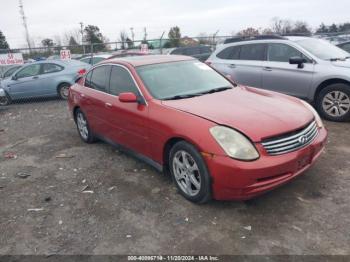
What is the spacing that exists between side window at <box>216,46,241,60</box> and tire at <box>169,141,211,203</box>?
5165 millimetres

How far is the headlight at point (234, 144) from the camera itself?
10.9 ft

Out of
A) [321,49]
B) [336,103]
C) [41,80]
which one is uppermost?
[321,49]

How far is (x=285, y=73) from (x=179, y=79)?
350cm

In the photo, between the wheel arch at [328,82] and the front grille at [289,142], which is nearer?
the front grille at [289,142]

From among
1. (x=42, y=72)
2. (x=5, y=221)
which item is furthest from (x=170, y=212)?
(x=42, y=72)

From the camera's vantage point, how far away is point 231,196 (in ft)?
11.4

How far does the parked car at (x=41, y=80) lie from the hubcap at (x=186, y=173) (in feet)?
28.1

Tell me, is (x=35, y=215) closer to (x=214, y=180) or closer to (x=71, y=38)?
(x=214, y=180)

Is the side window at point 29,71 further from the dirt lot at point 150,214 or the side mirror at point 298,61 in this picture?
the side mirror at point 298,61

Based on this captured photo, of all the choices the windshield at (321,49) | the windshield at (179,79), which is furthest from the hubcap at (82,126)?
the windshield at (321,49)

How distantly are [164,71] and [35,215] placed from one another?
2.51 meters

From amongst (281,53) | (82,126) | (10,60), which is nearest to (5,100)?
(10,60)

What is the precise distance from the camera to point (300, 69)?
7.00 metres

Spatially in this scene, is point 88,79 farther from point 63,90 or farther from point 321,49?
point 63,90
